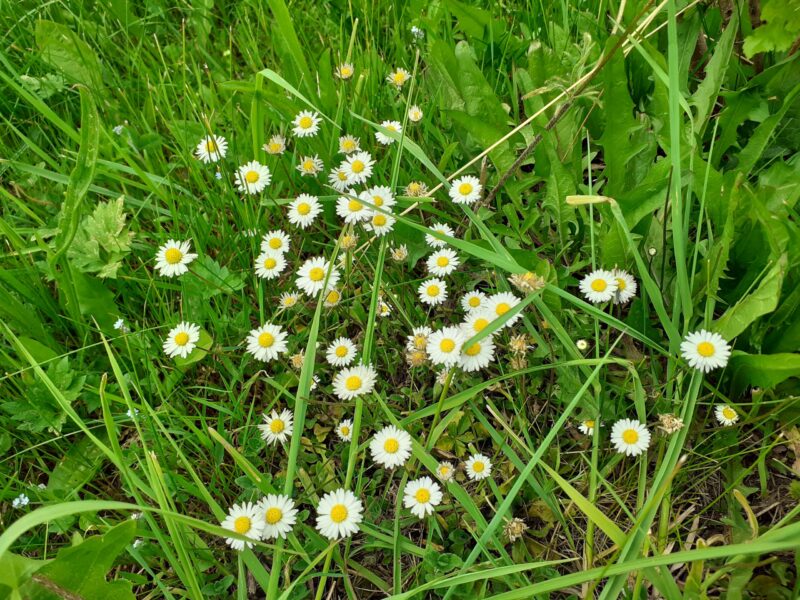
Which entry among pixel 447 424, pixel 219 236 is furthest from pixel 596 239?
pixel 219 236

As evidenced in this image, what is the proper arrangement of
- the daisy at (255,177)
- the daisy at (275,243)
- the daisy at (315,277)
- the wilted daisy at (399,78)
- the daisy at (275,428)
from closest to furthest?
the daisy at (275,428)
the daisy at (315,277)
the daisy at (275,243)
the daisy at (255,177)
the wilted daisy at (399,78)

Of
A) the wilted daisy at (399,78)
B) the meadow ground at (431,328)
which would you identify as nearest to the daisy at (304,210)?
the meadow ground at (431,328)

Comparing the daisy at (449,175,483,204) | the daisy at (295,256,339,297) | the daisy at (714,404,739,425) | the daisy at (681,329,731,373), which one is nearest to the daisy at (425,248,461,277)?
the daisy at (449,175,483,204)

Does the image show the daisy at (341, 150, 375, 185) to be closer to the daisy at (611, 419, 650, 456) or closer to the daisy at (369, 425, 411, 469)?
the daisy at (369, 425, 411, 469)

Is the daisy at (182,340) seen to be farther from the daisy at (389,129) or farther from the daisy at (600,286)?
the daisy at (600,286)

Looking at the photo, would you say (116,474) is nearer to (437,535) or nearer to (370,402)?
(370,402)

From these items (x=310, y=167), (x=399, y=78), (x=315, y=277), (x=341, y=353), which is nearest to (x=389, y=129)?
(x=310, y=167)

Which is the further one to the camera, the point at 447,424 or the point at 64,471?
the point at 64,471
